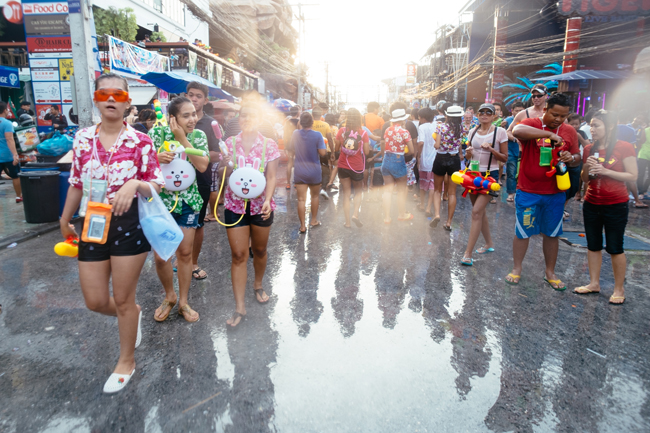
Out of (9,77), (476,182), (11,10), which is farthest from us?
(9,77)

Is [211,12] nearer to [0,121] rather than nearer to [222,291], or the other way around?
[0,121]

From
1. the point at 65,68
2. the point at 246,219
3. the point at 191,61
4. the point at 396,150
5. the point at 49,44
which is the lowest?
the point at 246,219

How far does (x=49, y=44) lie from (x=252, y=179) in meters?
12.8

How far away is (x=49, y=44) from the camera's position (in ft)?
40.9

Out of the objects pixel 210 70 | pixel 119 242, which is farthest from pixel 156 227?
pixel 210 70

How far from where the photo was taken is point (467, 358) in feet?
10.4

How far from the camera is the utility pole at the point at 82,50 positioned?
7297 millimetres

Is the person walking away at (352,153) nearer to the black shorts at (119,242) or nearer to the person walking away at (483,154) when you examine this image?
the person walking away at (483,154)

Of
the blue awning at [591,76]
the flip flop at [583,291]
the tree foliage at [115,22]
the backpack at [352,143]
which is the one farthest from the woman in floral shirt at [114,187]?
the blue awning at [591,76]

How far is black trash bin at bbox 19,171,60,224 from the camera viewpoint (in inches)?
269

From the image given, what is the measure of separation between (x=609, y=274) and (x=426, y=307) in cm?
268

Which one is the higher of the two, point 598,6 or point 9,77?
point 598,6

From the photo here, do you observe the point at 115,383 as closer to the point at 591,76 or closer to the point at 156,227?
the point at 156,227

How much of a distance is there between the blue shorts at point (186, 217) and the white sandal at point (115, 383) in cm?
135
